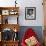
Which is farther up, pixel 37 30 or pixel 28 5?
pixel 28 5

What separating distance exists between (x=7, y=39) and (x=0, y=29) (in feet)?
1.48

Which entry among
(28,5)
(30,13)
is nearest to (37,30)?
(30,13)

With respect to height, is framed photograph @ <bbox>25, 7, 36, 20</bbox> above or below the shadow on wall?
above

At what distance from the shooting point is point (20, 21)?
5867 millimetres

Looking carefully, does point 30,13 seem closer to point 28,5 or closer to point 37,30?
point 28,5

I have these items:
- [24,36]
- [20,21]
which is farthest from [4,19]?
[24,36]

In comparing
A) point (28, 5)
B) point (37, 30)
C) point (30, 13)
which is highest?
point (28, 5)

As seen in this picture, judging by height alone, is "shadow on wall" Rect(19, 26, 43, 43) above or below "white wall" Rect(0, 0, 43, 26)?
below

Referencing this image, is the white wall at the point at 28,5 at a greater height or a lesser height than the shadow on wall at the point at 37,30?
greater

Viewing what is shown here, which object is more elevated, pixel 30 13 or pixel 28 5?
pixel 28 5

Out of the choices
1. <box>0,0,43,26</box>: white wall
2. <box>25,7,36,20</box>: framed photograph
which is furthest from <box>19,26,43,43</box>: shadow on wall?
<box>25,7,36,20</box>: framed photograph

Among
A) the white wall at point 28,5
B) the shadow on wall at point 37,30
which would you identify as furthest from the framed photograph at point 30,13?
the shadow on wall at point 37,30

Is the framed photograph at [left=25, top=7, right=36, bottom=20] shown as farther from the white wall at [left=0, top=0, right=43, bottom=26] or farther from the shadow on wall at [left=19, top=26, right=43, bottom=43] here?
the shadow on wall at [left=19, top=26, right=43, bottom=43]

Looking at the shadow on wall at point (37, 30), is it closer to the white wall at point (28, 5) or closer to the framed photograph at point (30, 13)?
the white wall at point (28, 5)
